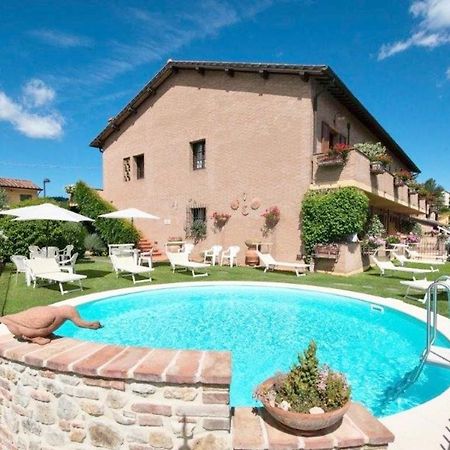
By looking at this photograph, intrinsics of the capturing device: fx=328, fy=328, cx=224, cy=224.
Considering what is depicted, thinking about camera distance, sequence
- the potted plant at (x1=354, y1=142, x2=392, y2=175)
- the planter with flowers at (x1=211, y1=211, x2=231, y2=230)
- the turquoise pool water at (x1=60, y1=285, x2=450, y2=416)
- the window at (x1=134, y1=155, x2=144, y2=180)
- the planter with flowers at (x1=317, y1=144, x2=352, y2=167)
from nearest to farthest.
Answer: the turquoise pool water at (x1=60, y1=285, x2=450, y2=416) < the planter with flowers at (x1=317, y1=144, x2=352, y2=167) < the potted plant at (x1=354, y1=142, x2=392, y2=175) < the planter with flowers at (x1=211, y1=211, x2=231, y2=230) < the window at (x1=134, y1=155, x2=144, y2=180)

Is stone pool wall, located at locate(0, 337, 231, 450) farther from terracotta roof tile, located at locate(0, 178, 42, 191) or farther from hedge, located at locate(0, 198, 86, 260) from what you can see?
terracotta roof tile, located at locate(0, 178, 42, 191)

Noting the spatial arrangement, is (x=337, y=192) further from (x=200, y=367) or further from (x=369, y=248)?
(x=200, y=367)

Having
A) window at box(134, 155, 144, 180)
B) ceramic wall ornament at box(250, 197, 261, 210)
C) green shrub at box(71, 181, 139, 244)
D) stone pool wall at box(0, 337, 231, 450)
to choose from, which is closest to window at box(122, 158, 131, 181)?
window at box(134, 155, 144, 180)

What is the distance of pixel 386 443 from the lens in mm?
2467

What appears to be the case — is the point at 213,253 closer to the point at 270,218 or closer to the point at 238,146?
the point at 270,218

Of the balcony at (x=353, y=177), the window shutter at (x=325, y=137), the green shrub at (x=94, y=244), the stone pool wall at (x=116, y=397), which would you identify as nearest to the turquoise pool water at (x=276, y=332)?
the stone pool wall at (x=116, y=397)

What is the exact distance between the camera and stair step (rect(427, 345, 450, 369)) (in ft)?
12.8

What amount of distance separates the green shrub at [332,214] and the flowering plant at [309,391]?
1075 centimetres

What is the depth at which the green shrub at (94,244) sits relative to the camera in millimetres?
19312

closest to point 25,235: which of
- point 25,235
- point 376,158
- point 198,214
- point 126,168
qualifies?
point 25,235

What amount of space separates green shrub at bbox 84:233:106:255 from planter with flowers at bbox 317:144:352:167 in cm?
1336

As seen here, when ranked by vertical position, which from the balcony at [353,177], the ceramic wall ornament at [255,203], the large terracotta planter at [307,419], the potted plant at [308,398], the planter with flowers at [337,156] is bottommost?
the large terracotta planter at [307,419]

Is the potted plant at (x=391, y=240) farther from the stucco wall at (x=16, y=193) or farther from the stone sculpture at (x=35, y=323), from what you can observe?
the stucco wall at (x=16, y=193)

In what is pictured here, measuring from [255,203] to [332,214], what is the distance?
12.3ft
